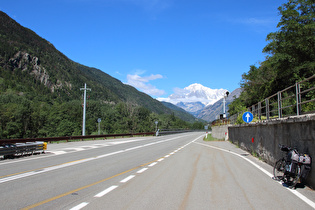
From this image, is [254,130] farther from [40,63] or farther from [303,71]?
[40,63]

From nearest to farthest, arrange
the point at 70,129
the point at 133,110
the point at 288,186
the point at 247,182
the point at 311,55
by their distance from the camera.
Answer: the point at 288,186, the point at 247,182, the point at 311,55, the point at 133,110, the point at 70,129

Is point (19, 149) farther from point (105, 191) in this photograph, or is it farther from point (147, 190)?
point (147, 190)

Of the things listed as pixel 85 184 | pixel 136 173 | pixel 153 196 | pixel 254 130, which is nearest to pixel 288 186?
pixel 153 196

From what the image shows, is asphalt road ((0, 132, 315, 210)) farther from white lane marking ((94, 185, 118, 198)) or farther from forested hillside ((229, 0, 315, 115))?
forested hillside ((229, 0, 315, 115))

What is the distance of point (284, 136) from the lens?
9266mm

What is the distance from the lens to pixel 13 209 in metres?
4.89

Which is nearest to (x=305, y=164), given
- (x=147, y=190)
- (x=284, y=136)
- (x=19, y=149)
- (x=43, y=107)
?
(x=284, y=136)

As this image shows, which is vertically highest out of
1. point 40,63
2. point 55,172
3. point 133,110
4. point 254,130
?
point 40,63

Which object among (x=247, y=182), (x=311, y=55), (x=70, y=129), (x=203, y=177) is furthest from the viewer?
(x=70, y=129)

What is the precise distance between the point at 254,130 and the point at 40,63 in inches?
8048

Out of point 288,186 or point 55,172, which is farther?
point 55,172

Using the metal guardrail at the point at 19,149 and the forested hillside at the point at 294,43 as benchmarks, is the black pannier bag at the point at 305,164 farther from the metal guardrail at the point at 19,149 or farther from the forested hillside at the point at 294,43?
the forested hillside at the point at 294,43

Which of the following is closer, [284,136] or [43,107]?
[284,136]

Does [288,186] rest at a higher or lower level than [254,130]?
lower
